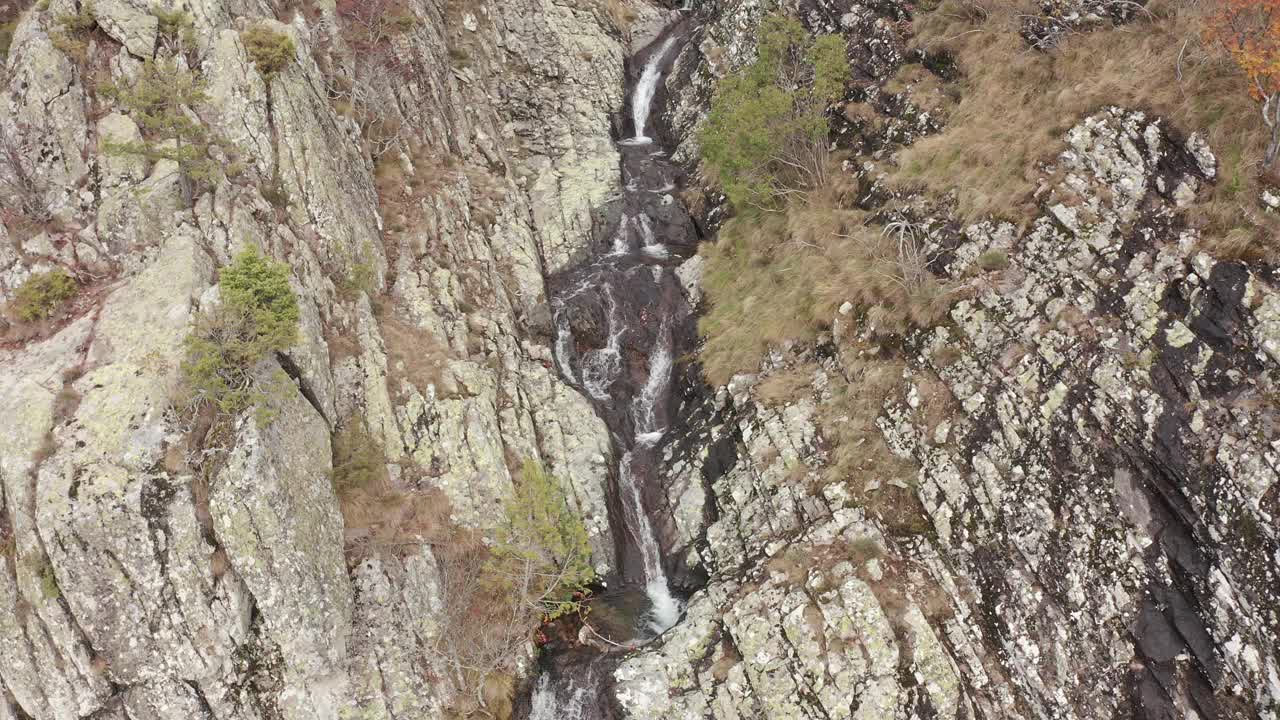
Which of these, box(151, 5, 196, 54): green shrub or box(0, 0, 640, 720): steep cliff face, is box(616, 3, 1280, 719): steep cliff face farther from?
box(151, 5, 196, 54): green shrub

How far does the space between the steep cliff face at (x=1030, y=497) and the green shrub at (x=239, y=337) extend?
46.3 ft

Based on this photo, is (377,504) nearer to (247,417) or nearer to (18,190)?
(247,417)

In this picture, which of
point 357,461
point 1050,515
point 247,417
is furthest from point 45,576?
point 1050,515

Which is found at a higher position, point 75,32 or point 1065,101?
point 75,32

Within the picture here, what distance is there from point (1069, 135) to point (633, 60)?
36.8m

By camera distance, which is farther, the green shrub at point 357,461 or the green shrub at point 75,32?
the green shrub at point 75,32

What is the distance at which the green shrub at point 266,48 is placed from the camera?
1005 inches

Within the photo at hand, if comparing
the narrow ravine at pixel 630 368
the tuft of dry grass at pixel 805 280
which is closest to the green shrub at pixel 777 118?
the tuft of dry grass at pixel 805 280

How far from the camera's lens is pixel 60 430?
1758 centimetres

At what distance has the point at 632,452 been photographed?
2881 cm

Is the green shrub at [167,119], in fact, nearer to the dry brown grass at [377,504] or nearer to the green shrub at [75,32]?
the green shrub at [75,32]

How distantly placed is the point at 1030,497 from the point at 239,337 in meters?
22.8

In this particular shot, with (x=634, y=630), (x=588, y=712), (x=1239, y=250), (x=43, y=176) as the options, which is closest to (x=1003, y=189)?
(x=1239, y=250)

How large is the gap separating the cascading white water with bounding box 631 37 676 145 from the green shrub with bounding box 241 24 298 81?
25171 mm
